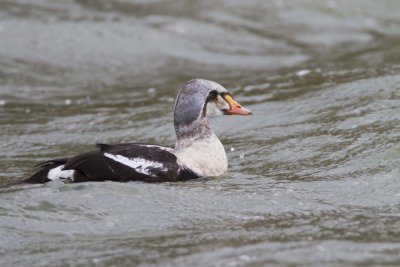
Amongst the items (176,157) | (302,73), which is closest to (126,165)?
(176,157)

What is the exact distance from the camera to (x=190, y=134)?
368 inches

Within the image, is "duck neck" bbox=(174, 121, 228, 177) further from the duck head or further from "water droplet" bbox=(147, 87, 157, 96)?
"water droplet" bbox=(147, 87, 157, 96)

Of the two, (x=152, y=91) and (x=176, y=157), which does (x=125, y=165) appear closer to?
(x=176, y=157)

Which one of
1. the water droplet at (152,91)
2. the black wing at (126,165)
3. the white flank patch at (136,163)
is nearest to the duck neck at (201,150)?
the black wing at (126,165)

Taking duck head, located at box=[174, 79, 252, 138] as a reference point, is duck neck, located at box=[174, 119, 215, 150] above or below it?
below

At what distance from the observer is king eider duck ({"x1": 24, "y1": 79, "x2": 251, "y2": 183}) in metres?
8.65

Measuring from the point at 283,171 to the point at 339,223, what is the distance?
2.03 meters

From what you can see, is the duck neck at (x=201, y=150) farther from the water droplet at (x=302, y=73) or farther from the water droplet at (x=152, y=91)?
the water droplet at (x=302, y=73)

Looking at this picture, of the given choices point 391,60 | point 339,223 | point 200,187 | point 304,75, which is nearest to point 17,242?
point 200,187

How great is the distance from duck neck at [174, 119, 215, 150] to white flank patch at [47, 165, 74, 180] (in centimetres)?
115

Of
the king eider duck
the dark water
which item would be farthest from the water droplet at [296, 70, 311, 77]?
the king eider duck

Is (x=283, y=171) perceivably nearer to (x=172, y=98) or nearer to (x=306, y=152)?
(x=306, y=152)

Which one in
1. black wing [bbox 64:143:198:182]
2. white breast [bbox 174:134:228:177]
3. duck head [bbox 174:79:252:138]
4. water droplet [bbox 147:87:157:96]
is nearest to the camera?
black wing [bbox 64:143:198:182]

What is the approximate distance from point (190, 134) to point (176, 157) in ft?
1.51
